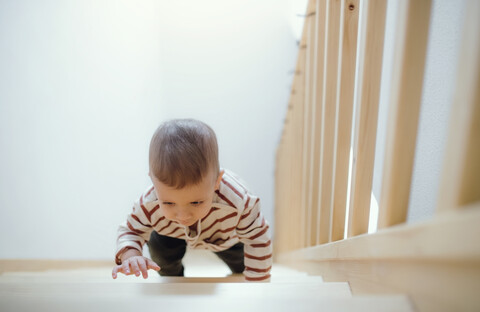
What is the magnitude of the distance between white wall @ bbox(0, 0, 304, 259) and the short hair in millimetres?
900

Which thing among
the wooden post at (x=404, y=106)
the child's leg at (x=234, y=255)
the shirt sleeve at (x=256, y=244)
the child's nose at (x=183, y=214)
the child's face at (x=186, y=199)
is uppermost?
the wooden post at (x=404, y=106)

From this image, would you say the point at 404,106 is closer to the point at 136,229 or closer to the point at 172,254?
the point at 136,229

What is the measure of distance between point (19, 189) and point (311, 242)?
1.08 m

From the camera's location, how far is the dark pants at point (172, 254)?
106 cm

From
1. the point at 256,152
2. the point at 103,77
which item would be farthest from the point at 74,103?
the point at 256,152

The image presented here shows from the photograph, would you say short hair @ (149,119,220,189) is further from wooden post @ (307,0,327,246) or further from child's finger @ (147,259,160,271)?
wooden post @ (307,0,327,246)

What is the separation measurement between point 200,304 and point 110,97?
4.55 feet

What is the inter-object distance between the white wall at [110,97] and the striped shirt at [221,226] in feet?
2.41

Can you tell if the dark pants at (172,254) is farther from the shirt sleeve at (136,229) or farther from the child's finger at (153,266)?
the child's finger at (153,266)

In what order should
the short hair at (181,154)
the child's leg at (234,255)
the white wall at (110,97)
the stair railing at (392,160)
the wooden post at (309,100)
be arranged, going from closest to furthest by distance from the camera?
the stair railing at (392,160) < the short hair at (181,154) < the wooden post at (309,100) < the child's leg at (234,255) < the white wall at (110,97)

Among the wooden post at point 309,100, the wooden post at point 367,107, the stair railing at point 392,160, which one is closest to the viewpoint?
the stair railing at point 392,160

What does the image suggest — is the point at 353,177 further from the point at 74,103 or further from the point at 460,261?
the point at 74,103

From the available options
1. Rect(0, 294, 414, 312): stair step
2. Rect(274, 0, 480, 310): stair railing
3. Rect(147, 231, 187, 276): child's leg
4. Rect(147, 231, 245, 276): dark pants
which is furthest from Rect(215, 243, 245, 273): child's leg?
Rect(0, 294, 414, 312): stair step

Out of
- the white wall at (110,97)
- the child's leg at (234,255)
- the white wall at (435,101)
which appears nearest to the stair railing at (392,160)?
the white wall at (435,101)
